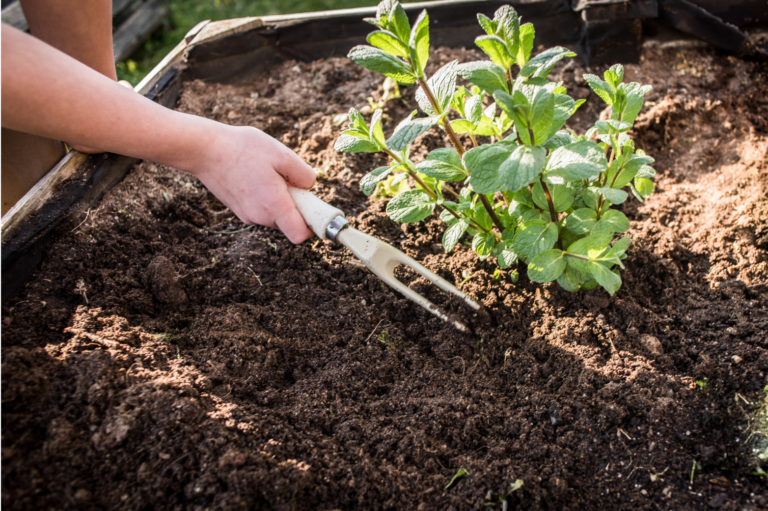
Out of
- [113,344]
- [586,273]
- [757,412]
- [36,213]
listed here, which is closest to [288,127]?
[36,213]

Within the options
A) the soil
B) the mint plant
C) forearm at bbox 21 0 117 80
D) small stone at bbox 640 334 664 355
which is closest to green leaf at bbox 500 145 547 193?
the mint plant

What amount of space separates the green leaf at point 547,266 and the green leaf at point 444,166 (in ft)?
1.10

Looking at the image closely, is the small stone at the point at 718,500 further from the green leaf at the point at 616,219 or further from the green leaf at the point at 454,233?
the green leaf at the point at 454,233

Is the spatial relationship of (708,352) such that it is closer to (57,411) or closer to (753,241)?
(753,241)

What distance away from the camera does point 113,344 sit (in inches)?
53.0

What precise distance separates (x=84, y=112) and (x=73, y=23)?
0.96 metres

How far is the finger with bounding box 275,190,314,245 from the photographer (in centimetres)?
155

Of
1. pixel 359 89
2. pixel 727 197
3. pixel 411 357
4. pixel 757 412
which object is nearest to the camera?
pixel 757 412

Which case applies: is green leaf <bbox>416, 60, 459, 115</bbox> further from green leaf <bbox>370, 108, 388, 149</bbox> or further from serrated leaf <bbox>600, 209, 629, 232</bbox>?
serrated leaf <bbox>600, 209, 629, 232</bbox>

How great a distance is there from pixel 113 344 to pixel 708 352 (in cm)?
177

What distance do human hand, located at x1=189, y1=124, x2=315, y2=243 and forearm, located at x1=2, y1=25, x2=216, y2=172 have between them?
0.05 meters

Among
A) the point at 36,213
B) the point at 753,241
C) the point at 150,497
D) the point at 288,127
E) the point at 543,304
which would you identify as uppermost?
the point at 36,213

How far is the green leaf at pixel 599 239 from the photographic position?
4.29ft

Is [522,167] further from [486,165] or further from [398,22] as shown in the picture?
[398,22]
